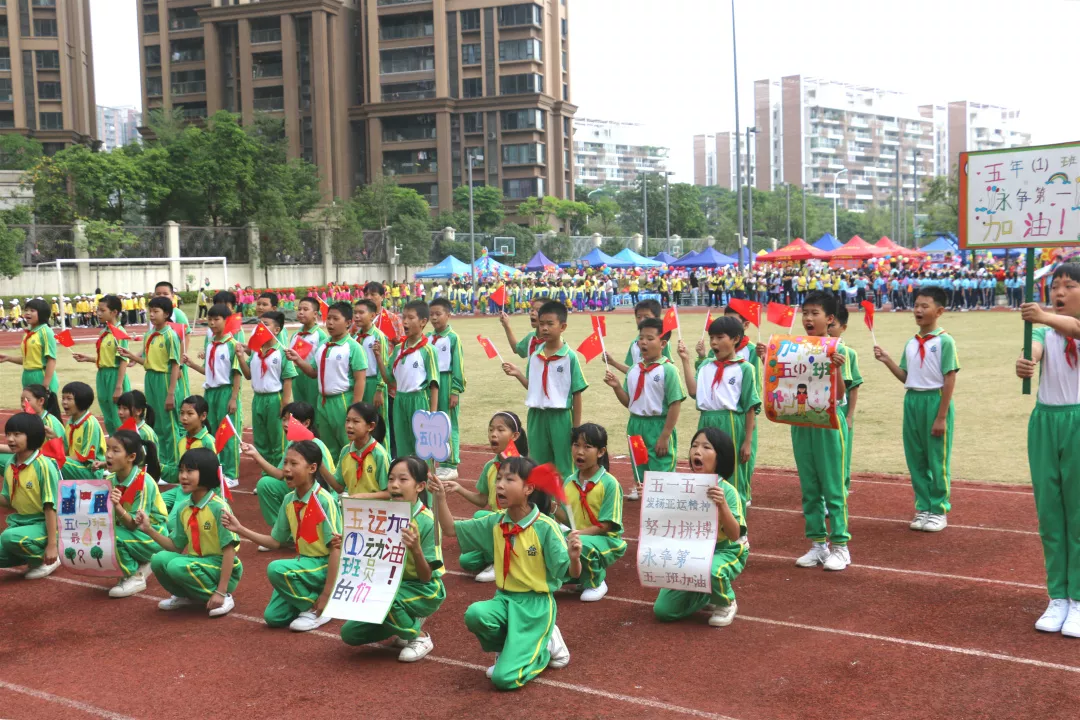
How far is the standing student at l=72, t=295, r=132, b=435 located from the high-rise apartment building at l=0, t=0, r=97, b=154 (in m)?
67.6

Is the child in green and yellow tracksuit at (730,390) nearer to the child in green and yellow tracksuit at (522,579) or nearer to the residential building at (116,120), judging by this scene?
the child in green and yellow tracksuit at (522,579)

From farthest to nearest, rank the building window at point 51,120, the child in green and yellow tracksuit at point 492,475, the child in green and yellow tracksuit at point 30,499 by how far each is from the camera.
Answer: the building window at point 51,120, the child in green and yellow tracksuit at point 30,499, the child in green and yellow tracksuit at point 492,475

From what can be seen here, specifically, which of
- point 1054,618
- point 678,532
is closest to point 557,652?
point 678,532

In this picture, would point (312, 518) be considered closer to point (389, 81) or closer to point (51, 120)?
point (389, 81)

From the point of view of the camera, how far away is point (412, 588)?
5.64 m

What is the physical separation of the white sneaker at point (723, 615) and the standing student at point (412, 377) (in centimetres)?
431

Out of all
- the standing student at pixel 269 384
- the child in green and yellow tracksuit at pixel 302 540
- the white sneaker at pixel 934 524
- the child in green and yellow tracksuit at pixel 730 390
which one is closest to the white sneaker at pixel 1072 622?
the white sneaker at pixel 934 524

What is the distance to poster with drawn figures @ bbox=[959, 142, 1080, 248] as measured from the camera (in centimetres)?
659

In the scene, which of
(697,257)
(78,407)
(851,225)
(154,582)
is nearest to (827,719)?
(154,582)

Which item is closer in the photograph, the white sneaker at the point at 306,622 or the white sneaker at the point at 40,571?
the white sneaker at the point at 306,622

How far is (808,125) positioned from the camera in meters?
128

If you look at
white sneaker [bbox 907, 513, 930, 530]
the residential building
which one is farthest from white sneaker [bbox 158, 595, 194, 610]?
the residential building

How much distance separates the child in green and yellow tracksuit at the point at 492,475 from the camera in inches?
241

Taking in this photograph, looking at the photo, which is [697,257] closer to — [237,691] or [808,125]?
[237,691]
